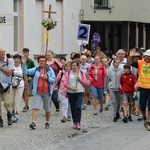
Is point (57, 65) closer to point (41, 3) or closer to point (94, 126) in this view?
point (94, 126)

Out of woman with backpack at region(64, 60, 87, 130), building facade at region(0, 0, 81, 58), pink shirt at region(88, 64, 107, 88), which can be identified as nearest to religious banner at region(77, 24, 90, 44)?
building facade at region(0, 0, 81, 58)

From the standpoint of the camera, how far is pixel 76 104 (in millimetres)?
14711

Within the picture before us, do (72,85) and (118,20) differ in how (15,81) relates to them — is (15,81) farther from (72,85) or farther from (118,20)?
(118,20)

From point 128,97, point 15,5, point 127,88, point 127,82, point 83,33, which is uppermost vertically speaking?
point 15,5

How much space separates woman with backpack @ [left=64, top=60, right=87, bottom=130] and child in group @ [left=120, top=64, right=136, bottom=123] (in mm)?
1954

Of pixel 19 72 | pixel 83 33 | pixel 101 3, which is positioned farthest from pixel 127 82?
pixel 101 3

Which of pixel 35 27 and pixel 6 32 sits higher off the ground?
pixel 35 27

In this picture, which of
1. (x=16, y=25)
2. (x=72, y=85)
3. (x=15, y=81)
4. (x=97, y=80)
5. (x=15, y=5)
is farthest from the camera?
(x=16, y=25)

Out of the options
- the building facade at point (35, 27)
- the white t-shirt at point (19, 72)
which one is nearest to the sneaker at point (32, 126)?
the white t-shirt at point (19, 72)

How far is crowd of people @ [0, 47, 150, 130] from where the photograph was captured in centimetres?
1466

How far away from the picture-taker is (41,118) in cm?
1683

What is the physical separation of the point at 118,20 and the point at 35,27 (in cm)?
1034

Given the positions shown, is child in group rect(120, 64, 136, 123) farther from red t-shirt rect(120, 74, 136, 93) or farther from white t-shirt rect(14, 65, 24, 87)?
white t-shirt rect(14, 65, 24, 87)

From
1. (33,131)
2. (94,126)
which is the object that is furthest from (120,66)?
(33,131)
